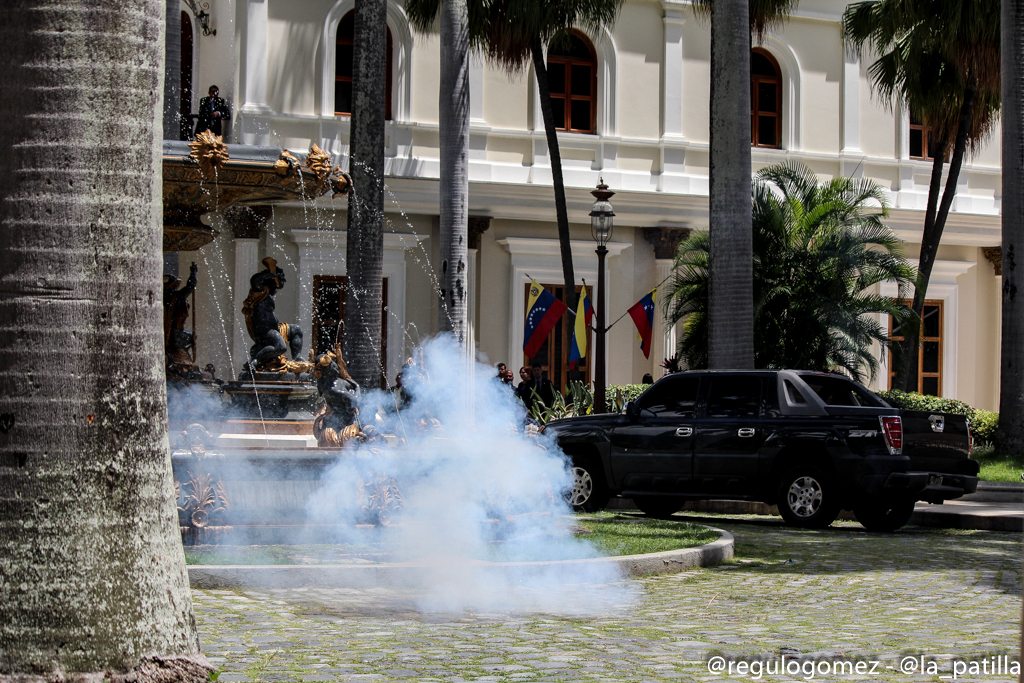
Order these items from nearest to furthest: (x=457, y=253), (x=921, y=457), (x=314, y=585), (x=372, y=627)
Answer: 1. (x=372, y=627)
2. (x=314, y=585)
3. (x=921, y=457)
4. (x=457, y=253)

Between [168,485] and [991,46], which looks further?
[991,46]

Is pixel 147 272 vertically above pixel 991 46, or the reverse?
pixel 991 46

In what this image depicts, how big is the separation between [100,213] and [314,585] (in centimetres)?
415

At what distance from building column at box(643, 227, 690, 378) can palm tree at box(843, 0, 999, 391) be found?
4.78 meters

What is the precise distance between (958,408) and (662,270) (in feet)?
21.4

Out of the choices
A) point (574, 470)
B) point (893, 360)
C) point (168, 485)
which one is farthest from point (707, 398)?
point (893, 360)

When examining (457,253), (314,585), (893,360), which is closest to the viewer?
(314,585)

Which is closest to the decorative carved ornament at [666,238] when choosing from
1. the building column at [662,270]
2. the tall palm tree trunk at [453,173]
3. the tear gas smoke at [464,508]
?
the building column at [662,270]

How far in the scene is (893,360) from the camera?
2778 centimetres

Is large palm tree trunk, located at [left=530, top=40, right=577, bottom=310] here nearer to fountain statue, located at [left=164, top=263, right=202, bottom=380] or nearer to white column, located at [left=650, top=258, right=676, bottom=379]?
white column, located at [left=650, top=258, right=676, bottom=379]

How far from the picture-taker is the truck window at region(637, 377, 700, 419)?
13266 millimetres

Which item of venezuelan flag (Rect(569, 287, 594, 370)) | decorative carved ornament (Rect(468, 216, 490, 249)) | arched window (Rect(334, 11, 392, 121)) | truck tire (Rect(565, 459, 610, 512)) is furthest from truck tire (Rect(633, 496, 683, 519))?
arched window (Rect(334, 11, 392, 121))

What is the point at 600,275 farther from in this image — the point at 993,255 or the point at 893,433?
the point at 993,255

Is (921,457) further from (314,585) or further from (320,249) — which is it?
(320,249)
